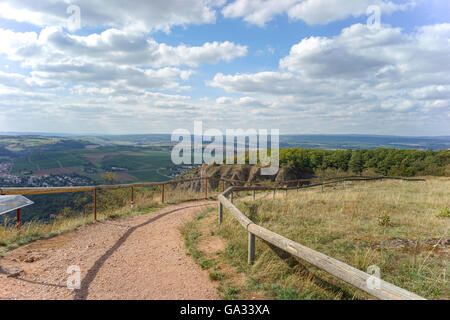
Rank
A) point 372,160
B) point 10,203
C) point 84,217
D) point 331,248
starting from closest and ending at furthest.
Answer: point 10,203
point 331,248
point 84,217
point 372,160

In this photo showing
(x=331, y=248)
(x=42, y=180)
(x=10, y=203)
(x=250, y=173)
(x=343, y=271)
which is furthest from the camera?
(x=42, y=180)

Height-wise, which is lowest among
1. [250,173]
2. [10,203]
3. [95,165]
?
[95,165]

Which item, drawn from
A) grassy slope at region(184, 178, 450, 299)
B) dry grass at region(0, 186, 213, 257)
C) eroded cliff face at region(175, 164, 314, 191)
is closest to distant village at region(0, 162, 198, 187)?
eroded cliff face at region(175, 164, 314, 191)

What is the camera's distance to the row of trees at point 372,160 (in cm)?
3094

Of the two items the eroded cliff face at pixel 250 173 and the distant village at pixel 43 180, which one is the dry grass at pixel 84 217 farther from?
the distant village at pixel 43 180

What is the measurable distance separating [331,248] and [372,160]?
31.4 m

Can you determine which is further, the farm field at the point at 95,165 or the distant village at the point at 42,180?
the farm field at the point at 95,165

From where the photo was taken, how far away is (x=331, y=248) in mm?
5477

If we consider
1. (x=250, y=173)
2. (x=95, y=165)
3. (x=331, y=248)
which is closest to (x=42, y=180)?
(x=95, y=165)

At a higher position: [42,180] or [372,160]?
[372,160]

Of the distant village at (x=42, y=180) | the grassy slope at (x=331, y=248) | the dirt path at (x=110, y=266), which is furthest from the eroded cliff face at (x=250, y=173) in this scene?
the dirt path at (x=110, y=266)

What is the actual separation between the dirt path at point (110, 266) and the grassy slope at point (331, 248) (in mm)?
524

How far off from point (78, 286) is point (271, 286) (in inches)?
110

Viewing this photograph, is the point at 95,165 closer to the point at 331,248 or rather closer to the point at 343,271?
the point at 331,248
